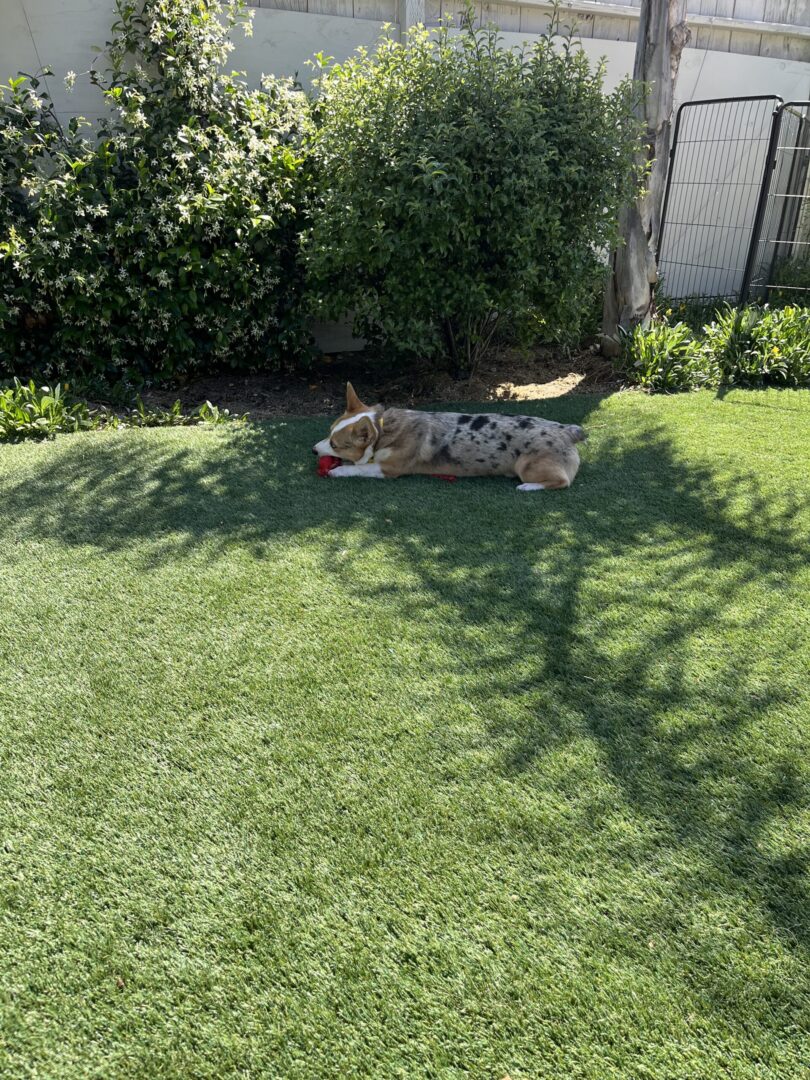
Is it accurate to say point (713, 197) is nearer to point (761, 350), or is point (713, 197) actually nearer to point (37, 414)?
point (761, 350)

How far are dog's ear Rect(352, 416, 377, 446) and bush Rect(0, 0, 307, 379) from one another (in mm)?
2398

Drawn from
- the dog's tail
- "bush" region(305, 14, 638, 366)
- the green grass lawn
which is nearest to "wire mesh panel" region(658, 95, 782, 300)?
"bush" region(305, 14, 638, 366)

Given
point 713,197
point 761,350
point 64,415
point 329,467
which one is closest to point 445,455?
point 329,467

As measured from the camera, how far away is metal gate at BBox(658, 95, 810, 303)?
33.0ft

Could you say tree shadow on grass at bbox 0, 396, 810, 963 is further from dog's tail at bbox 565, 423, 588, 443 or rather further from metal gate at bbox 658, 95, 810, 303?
metal gate at bbox 658, 95, 810, 303

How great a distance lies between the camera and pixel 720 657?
316cm

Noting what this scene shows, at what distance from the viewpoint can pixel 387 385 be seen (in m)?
7.21

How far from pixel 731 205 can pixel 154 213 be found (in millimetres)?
8343

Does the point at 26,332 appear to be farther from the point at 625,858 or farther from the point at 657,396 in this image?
the point at 625,858

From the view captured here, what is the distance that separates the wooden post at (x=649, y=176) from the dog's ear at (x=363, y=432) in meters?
3.51

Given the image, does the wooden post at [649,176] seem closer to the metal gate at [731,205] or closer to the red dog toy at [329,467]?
the metal gate at [731,205]

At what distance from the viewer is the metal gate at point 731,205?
10.0 m

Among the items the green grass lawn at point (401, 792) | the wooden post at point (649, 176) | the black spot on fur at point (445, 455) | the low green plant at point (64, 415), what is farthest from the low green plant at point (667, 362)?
the low green plant at point (64, 415)

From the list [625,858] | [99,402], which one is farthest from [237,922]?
[99,402]
